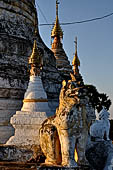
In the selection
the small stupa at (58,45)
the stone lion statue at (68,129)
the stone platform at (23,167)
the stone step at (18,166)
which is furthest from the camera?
the small stupa at (58,45)

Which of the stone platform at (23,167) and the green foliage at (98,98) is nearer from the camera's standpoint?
the stone platform at (23,167)

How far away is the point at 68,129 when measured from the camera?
17.4 feet

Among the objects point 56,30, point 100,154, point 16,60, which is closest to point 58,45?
point 56,30

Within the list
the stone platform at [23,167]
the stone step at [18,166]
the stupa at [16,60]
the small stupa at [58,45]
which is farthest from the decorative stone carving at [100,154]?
the small stupa at [58,45]

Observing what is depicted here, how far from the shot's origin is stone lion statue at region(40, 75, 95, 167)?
209 inches

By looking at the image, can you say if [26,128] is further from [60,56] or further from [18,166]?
[60,56]

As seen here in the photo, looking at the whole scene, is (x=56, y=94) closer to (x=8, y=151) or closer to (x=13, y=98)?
(x=13, y=98)

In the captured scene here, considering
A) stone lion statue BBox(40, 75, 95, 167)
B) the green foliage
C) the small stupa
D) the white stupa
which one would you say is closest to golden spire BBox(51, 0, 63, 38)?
the small stupa

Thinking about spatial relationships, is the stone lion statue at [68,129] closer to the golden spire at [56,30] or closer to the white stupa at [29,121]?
the white stupa at [29,121]

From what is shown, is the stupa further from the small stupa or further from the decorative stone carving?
the small stupa

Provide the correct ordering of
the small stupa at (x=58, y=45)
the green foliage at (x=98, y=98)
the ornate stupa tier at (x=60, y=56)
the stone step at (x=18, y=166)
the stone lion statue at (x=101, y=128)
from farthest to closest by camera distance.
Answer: the green foliage at (x=98, y=98) → the small stupa at (x=58, y=45) → the ornate stupa tier at (x=60, y=56) → the stone lion statue at (x=101, y=128) → the stone step at (x=18, y=166)

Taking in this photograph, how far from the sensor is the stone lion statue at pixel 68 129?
5309 mm

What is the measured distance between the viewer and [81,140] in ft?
18.1

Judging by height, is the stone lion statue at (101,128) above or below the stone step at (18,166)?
above
